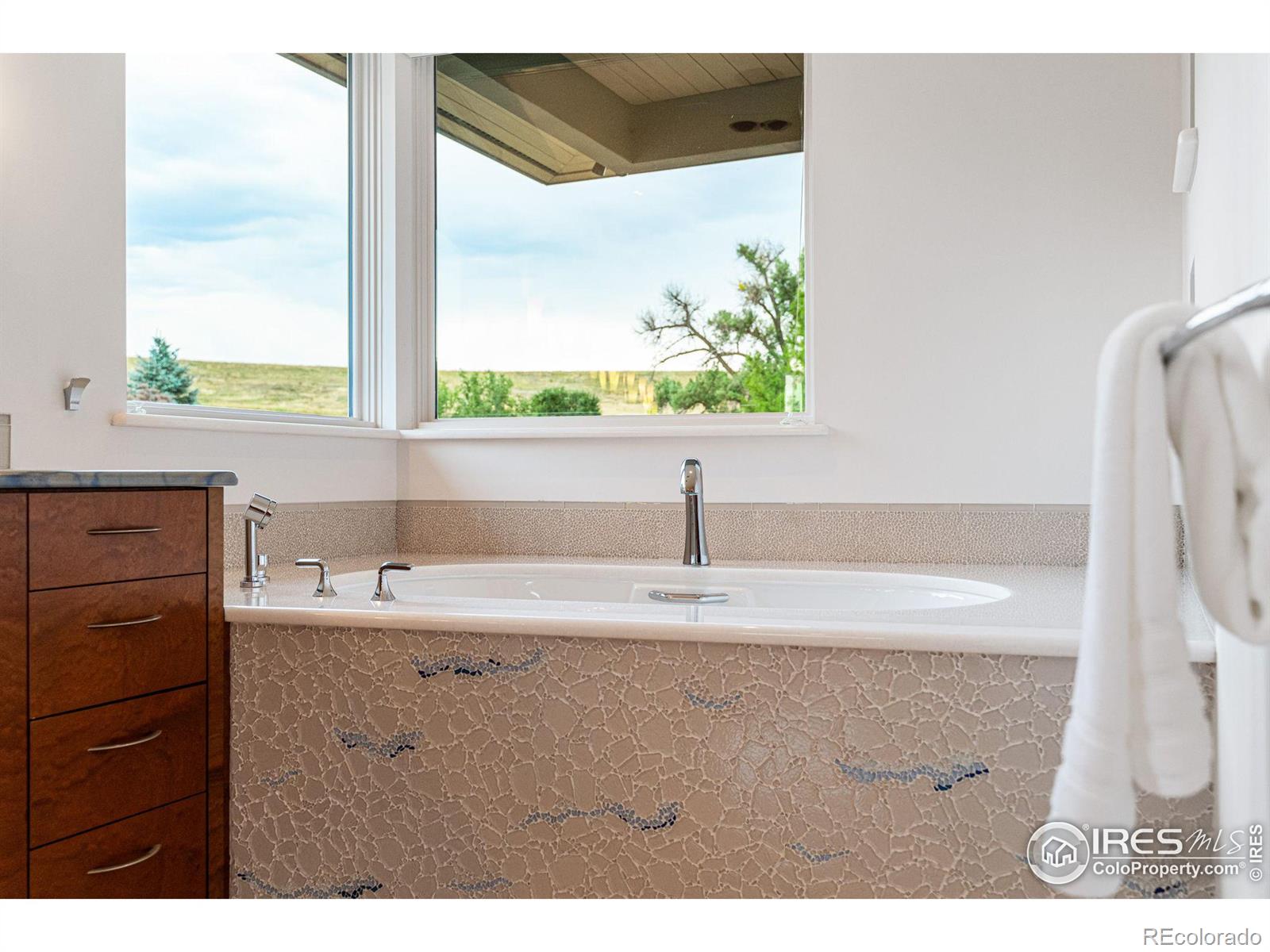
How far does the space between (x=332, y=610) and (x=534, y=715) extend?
16.4 inches

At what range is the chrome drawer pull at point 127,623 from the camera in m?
1.60

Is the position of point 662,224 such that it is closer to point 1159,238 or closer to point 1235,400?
point 1159,238

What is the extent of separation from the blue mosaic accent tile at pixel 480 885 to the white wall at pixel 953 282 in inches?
47.2

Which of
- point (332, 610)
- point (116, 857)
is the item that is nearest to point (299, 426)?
point (332, 610)

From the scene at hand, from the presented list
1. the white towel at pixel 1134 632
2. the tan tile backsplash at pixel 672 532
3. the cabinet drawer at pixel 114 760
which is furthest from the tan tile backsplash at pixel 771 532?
the white towel at pixel 1134 632

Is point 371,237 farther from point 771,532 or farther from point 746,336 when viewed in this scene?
point 771,532

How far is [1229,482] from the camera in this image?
2.06 ft

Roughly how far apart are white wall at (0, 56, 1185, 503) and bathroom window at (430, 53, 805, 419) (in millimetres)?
180

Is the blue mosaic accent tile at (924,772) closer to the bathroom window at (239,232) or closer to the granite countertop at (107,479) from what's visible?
the granite countertop at (107,479)

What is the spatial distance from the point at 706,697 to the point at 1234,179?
97 centimetres

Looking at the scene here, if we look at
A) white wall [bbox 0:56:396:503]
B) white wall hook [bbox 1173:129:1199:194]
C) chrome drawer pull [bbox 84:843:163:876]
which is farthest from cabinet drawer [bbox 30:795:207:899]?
white wall hook [bbox 1173:129:1199:194]

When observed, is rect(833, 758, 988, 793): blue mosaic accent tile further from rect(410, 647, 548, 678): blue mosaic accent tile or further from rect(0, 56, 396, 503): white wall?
rect(0, 56, 396, 503): white wall

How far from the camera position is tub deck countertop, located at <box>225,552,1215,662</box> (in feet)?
4.72

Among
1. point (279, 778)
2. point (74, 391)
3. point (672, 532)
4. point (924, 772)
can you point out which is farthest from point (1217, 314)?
point (672, 532)
